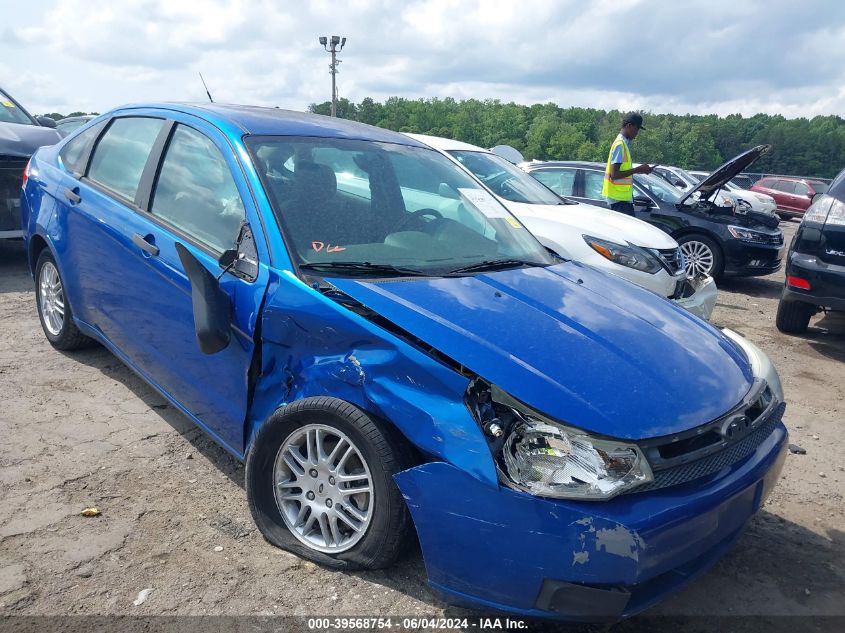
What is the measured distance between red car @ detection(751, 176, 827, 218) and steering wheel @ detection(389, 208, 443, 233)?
25.6 metres

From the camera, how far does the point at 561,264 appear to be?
138 inches

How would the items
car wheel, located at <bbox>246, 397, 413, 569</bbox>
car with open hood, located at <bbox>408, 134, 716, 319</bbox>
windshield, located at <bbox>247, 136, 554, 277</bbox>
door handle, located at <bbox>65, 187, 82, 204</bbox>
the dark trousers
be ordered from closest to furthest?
car wheel, located at <bbox>246, 397, 413, 569</bbox> < windshield, located at <bbox>247, 136, 554, 277</bbox> < door handle, located at <bbox>65, 187, 82, 204</bbox> < car with open hood, located at <bbox>408, 134, 716, 319</bbox> < the dark trousers

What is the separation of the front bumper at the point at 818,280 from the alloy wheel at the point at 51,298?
18.6 ft

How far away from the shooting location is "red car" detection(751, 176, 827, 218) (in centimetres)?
2578

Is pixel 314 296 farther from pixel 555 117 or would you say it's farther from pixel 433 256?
pixel 555 117

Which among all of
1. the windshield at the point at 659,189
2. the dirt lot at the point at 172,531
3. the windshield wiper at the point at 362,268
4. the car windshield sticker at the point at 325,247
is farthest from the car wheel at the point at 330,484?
the windshield at the point at 659,189

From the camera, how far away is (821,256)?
6008 millimetres

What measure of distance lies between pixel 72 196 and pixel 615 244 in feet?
13.2

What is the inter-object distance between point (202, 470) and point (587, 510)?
80.7 inches

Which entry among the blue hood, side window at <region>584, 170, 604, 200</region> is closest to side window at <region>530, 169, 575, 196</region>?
side window at <region>584, 170, 604, 200</region>

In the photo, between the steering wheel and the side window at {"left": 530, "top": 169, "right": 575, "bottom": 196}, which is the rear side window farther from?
the side window at {"left": 530, "top": 169, "right": 575, "bottom": 196}

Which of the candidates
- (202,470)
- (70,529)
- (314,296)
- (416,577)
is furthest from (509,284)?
(70,529)

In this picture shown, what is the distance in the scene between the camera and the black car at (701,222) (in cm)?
902

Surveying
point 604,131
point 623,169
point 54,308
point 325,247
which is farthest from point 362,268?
point 604,131
